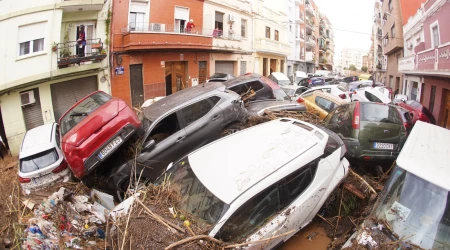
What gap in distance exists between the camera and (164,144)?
512 cm

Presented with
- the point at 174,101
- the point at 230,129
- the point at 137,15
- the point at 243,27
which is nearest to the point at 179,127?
the point at 174,101

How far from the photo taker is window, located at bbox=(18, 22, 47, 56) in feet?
34.2

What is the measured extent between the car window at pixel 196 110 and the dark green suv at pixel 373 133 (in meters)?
2.87

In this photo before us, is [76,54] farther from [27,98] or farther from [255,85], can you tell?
[255,85]

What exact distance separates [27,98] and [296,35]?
112 feet

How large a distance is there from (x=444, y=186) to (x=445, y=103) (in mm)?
12901

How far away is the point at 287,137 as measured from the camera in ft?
13.2

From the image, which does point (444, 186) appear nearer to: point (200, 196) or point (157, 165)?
point (200, 196)

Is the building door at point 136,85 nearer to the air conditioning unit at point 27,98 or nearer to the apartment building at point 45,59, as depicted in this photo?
the apartment building at point 45,59

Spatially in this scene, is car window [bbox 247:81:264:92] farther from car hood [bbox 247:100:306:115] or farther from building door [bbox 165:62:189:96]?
building door [bbox 165:62:189:96]

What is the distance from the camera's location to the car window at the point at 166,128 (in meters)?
5.28

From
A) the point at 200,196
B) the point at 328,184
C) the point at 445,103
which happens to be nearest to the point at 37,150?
Answer: the point at 200,196

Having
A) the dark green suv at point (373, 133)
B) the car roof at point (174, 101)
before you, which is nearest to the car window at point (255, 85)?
the car roof at point (174, 101)

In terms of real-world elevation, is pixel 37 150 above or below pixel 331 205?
above
